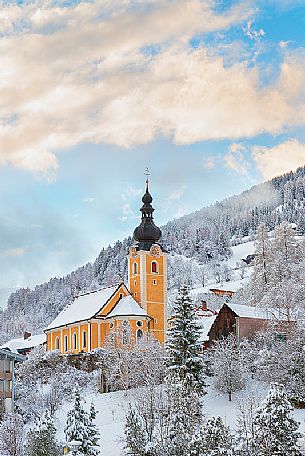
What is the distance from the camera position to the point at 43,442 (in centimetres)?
3250

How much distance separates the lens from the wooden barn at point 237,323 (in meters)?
53.7

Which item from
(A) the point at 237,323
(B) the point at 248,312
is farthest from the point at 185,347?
(B) the point at 248,312

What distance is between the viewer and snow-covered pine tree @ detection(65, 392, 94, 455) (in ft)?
104

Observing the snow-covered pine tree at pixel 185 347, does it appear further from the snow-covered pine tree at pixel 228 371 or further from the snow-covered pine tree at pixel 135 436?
the snow-covered pine tree at pixel 135 436

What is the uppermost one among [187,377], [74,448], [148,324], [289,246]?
[289,246]

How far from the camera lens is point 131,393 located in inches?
1886

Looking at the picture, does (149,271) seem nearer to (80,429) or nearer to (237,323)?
(237,323)

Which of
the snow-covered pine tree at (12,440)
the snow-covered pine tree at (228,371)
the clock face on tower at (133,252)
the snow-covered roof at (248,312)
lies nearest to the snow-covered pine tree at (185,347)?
the snow-covered pine tree at (228,371)

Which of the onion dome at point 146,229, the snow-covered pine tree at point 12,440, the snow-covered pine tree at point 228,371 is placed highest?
the onion dome at point 146,229

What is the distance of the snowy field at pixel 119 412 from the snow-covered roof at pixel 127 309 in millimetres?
19154

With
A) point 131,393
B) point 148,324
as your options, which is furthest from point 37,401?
point 148,324

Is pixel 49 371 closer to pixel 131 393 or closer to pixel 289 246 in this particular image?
pixel 131 393

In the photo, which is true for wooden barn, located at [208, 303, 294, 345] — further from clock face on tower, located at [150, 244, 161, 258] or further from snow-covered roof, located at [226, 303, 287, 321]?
clock face on tower, located at [150, 244, 161, 258]

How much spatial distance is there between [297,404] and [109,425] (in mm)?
11120
